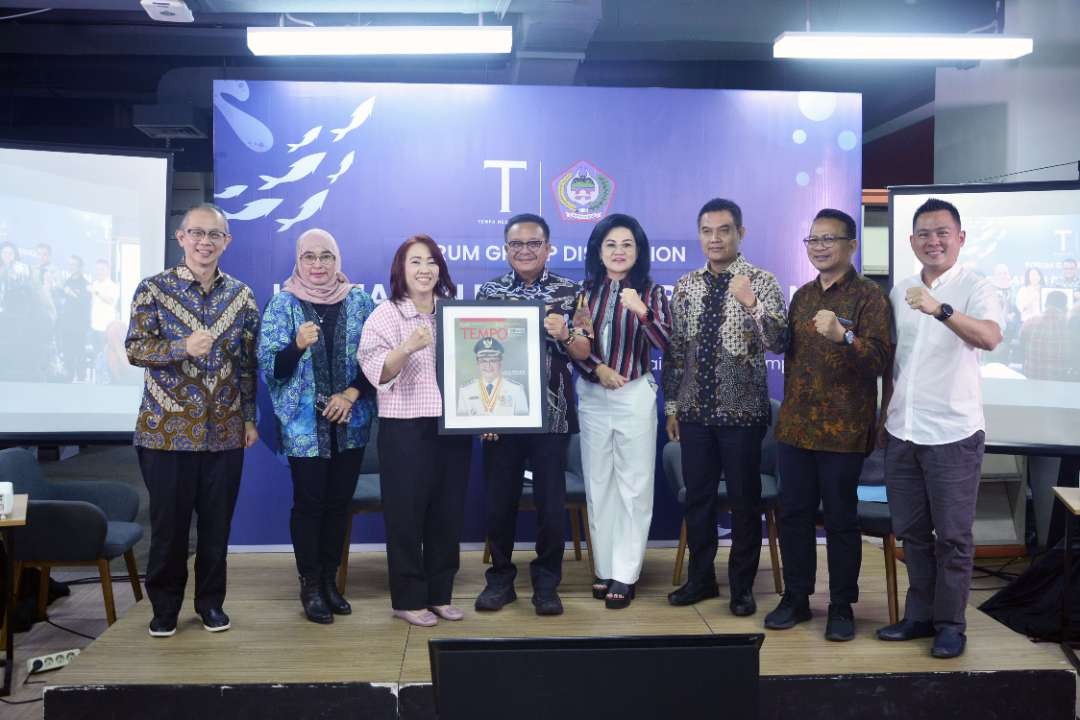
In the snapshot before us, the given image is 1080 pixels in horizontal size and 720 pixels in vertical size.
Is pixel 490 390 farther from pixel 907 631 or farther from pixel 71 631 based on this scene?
pixel 71 631

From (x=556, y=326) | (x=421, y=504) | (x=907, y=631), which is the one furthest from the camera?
(x=556, y=326)

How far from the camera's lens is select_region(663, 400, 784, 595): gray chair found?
4535 millimetres

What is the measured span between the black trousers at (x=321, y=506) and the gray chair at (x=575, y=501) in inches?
34.3

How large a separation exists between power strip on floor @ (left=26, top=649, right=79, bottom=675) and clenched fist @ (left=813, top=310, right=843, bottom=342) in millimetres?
3365

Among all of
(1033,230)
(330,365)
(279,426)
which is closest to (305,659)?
(279,426)

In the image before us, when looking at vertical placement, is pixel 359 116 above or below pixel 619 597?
above

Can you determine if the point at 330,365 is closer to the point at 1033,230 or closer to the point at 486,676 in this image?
the point at 486,676

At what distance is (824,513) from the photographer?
3.83 metres

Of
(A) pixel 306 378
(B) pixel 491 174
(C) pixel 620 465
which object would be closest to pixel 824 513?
(C) pixel 620 465

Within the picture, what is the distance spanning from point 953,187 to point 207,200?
382 inches

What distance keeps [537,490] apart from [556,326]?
72cm

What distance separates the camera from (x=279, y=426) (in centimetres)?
383

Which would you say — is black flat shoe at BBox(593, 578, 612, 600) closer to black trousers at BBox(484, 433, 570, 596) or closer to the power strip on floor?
black trousers at BBox(484, 433, 570, 596)

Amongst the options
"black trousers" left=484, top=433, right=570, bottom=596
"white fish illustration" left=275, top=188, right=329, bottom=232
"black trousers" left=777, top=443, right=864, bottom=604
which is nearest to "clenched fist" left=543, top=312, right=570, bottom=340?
"black trousers" left=484, top=433, right=570, bottom=596
